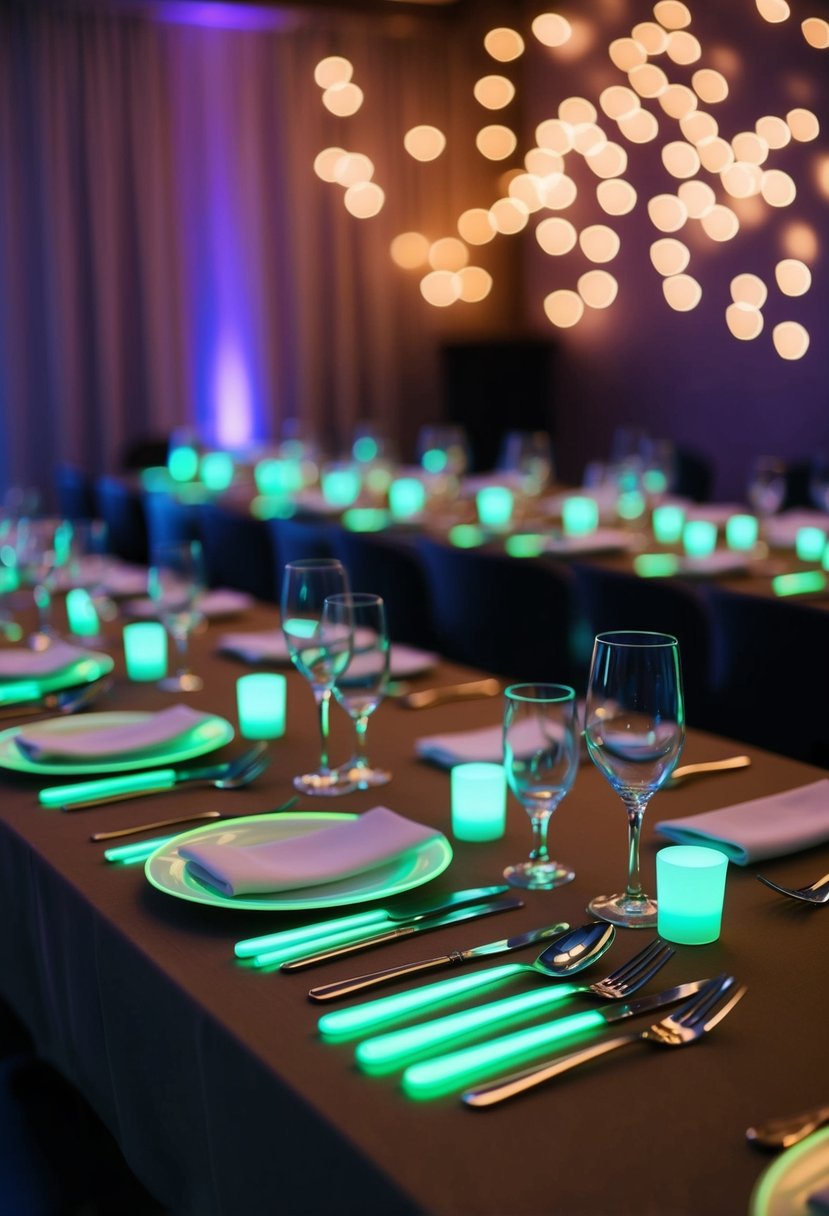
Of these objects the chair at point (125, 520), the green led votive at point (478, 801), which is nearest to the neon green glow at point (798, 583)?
the green led votive at point (478, 801)

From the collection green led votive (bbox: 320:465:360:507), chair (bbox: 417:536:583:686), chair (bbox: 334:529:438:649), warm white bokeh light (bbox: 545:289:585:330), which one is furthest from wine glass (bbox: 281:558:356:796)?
warm white bokeh light (bbox: 545:289:585:330)

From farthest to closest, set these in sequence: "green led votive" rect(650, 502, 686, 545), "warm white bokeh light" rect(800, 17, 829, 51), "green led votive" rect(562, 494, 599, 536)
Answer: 1. "warm white bokeh light" rect(800, 17, 829, 51)
2. "green led votive" rect(562, 494, 599, 536)
3. "green led votive" rect(650, 502, 686, 545)

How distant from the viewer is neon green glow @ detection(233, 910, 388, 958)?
1109 millimetres

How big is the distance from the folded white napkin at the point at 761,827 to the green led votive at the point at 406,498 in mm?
2748

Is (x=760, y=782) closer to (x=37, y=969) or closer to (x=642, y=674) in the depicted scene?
(x=642, y=674)

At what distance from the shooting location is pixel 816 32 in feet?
18.6

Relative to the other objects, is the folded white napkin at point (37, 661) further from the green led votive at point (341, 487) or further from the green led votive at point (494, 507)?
the green led votive at point (341, 487)

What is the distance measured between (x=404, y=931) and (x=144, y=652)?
3.65ft

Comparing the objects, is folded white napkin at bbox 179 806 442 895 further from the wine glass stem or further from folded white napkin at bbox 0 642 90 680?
folded white napkin at bbox 0 642 90 680

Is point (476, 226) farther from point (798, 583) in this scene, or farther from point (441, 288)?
point (798, 583)

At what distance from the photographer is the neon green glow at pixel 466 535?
11.8ft

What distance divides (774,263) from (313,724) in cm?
496

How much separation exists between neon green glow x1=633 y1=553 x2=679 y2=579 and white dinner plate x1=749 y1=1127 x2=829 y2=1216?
225cm

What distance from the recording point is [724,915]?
118 centimetres
